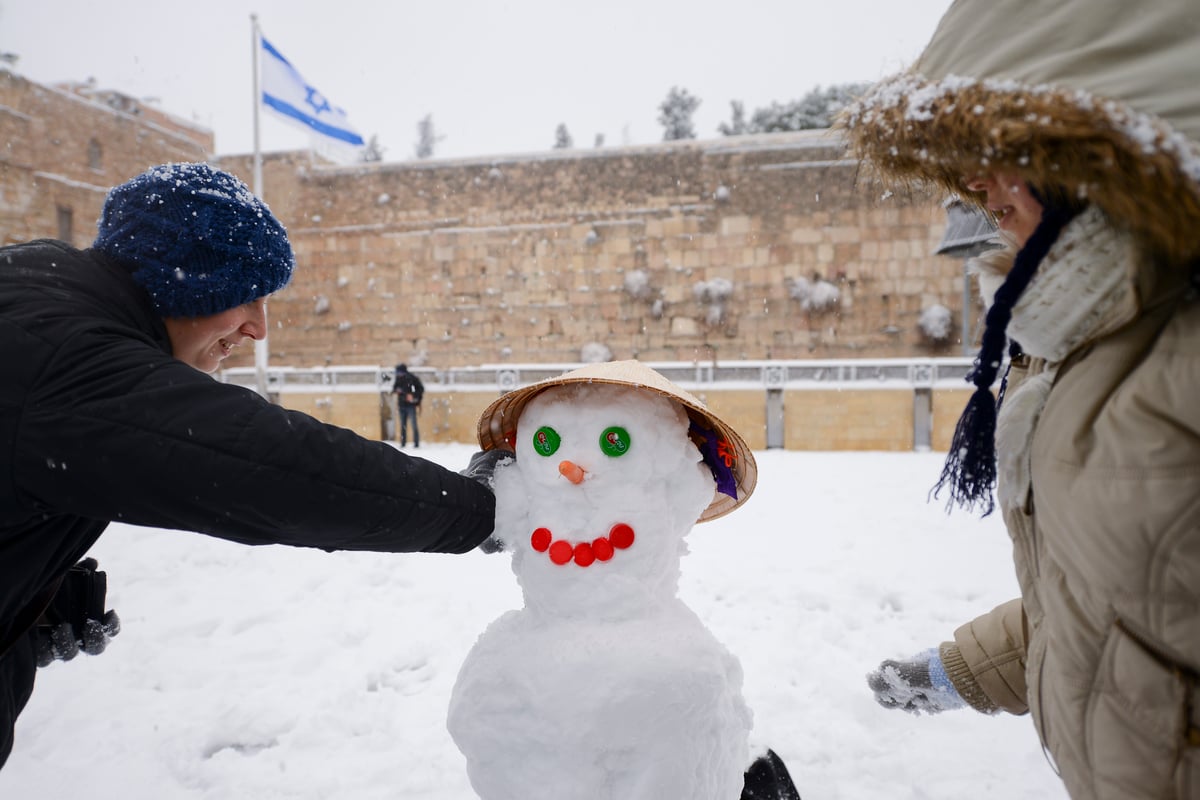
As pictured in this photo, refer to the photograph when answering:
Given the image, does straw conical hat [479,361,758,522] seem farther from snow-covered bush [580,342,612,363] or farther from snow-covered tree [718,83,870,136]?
snow-covered tree [718,83,870,136]

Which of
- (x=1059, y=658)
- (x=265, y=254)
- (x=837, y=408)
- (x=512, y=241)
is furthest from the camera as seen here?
(x=512, y=241)

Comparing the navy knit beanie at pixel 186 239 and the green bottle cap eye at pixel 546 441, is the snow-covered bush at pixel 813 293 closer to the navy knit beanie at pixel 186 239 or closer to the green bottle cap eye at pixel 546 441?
the green bottle cap eye at pixel 546 441

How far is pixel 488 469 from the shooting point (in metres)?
1.67

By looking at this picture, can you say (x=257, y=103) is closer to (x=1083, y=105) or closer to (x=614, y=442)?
(x=614, y=442)

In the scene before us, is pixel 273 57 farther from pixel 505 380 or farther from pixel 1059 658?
pixel 1059 658

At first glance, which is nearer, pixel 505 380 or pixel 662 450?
pixel 662 450

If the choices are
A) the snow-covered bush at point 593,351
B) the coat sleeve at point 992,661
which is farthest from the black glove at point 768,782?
the snow-covered bush at point 593,351

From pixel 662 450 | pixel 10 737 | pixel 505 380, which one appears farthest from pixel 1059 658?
pixel 505 380

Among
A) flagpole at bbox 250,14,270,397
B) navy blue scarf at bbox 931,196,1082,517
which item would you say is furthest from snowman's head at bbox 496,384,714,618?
flagpole at bbox 250,14,270,397

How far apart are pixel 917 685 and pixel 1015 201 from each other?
52.7 inches

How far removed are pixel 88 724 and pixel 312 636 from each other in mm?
1010

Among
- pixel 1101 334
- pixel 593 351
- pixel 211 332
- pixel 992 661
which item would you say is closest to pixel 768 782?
pixel 992 661

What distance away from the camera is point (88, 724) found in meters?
2.67

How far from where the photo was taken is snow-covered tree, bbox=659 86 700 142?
21.8 m
